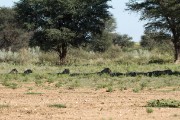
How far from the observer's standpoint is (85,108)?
962cm

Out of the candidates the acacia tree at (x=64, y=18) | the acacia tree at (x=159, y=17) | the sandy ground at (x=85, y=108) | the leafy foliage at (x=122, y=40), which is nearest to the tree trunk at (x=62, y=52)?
the acacia tree at (x=64, y=18)

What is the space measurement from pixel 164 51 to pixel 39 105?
121 ft

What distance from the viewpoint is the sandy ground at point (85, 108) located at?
8.42 metres

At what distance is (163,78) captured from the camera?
17875 millimetres

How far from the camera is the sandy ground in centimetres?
842

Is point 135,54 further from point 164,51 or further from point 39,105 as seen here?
point 39,105

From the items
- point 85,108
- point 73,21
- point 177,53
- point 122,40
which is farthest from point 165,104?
point 122,40

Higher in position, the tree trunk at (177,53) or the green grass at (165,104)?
the tree trunk at (177,53)

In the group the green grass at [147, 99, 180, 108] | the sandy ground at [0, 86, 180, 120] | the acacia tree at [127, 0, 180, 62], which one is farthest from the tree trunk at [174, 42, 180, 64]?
the green grass at [147, 99, 180, 108]

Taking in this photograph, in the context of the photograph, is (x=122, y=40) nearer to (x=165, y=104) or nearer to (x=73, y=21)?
(x=73, y=21)

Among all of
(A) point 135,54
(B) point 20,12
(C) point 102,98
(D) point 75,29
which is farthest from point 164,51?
(C) point 102,98

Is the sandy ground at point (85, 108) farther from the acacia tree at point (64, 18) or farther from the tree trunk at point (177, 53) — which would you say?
the acacia tree at point (64, 18)

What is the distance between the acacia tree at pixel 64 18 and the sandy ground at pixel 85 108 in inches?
990

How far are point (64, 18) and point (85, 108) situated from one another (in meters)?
29.8
